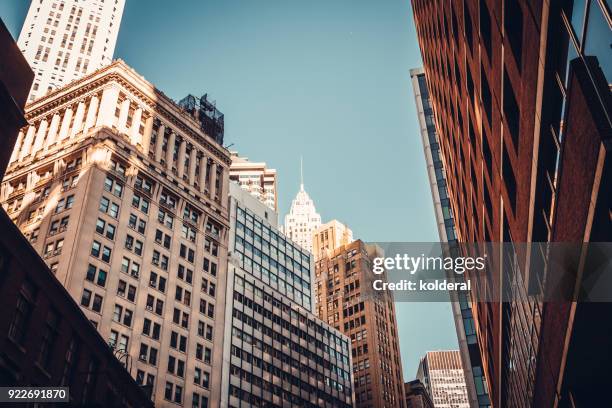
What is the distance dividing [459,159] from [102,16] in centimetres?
14336

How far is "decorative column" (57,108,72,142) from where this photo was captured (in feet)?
246

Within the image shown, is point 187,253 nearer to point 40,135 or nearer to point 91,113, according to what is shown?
point 91,113

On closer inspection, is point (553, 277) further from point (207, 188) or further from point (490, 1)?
point (207, 188)

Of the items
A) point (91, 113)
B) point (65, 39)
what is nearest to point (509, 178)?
point (91, 113)

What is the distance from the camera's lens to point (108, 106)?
74.3 meters

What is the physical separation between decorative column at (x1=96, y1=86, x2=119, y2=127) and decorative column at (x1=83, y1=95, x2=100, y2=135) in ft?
3.42

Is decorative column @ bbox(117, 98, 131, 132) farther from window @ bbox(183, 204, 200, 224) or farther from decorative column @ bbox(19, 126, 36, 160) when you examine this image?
decorative column @ bbox(19, 126, 36, 160)

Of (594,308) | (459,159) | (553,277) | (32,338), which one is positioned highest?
(459,159)

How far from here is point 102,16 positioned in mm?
156000

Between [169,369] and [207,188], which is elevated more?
[207,188]

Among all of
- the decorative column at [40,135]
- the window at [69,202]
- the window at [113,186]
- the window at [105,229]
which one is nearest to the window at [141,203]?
the window at [113,186]

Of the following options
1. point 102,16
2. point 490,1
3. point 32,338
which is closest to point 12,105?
point 32,338

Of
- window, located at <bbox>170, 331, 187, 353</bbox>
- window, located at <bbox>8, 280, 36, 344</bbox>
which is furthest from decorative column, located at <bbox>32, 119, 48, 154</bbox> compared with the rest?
window, located at <bbox>8, 280, 36, 344</bbox>

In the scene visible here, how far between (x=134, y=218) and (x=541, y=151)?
58.9m
